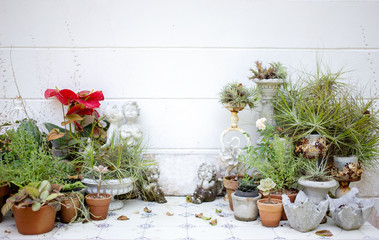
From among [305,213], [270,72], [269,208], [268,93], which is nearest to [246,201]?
[269,208]

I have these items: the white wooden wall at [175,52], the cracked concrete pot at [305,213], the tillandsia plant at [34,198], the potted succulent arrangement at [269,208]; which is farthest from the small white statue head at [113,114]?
the cracked concrete pot at [305,213]

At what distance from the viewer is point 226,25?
3420mm

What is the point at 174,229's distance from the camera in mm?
2572

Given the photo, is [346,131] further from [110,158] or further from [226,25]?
[110,158]

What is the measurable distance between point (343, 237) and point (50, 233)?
1930mm

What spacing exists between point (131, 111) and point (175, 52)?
705 millimetres

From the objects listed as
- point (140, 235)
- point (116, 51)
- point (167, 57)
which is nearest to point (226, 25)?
point (167, 57)

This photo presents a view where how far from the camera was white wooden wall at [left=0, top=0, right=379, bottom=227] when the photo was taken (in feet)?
11.1

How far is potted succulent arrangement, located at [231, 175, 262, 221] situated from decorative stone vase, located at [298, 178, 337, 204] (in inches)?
13.5

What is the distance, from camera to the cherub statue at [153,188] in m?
3.15

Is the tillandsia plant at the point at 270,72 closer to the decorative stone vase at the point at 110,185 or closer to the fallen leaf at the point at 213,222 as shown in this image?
the fallen leaf at the point at 213,222

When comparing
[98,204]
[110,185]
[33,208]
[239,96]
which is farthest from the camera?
[239,96]

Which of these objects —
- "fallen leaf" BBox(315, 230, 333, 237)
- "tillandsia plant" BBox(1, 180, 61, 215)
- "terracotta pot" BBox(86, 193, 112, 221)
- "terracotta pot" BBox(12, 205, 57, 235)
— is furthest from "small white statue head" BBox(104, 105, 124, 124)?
"fallen leaf" BBox(315, 230, 333, 237)

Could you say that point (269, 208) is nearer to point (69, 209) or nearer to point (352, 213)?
point (352, 213)
